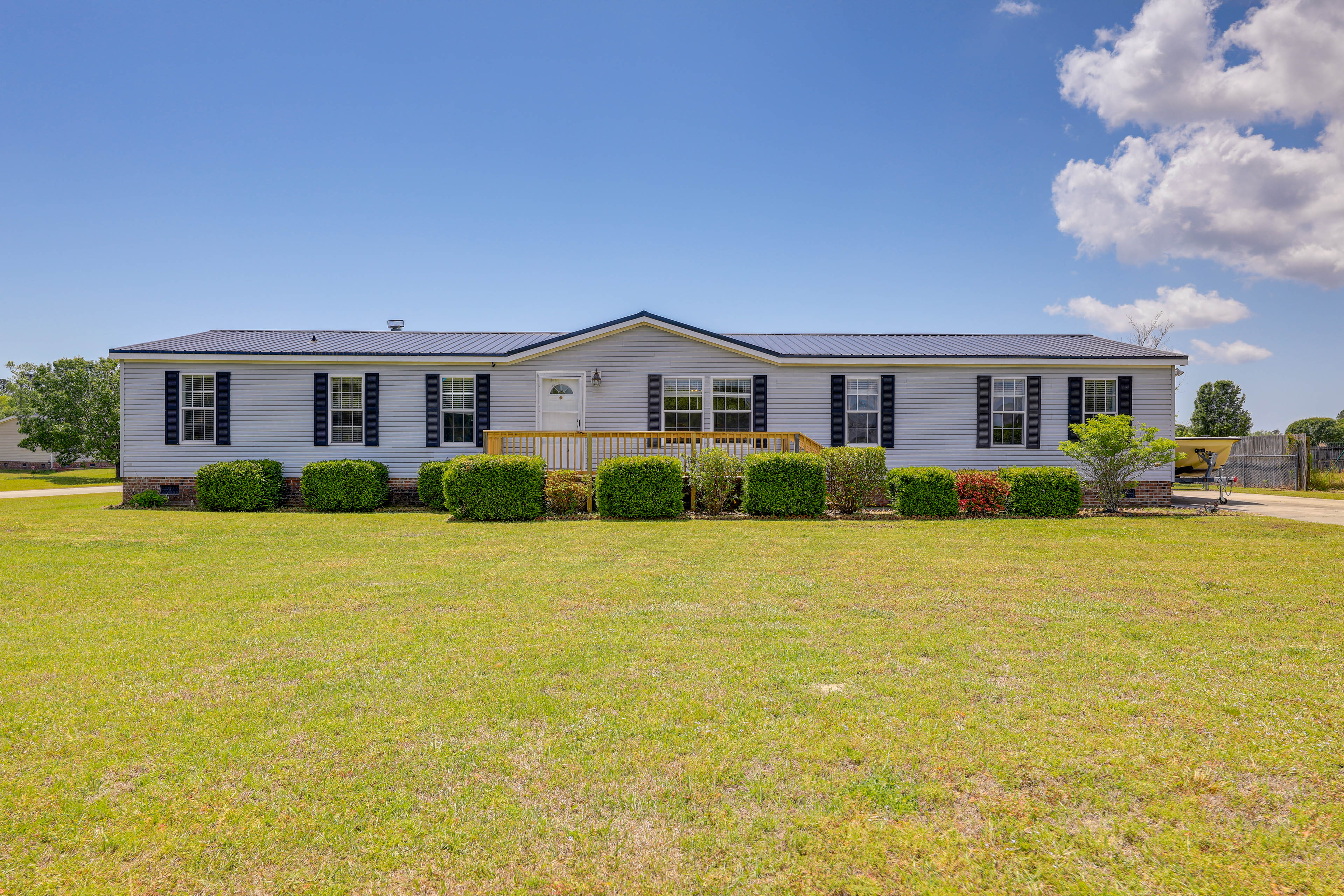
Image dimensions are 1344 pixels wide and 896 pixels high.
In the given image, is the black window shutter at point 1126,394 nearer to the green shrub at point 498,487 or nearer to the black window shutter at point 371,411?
the green shrub at point 498,487

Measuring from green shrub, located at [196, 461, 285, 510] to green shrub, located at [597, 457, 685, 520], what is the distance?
7810 mm

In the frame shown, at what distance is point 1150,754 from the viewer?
2.74 m

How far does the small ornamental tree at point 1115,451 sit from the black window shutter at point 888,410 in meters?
3.49

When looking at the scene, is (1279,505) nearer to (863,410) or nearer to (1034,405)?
(1034,405)

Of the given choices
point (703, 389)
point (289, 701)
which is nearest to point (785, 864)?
point (289, 701)

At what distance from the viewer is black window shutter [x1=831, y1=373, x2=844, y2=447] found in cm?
1469

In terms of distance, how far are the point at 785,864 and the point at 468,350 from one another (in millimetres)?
14299

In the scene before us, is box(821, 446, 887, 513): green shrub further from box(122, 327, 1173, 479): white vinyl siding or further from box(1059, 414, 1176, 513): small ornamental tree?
box(1059, 414, 1176, 513): small ornamental tree

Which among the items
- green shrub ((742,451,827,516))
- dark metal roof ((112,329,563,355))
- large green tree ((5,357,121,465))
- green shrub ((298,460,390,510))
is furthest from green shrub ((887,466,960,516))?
large green tree ((5,357,121,465))

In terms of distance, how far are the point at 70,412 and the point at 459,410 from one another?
27740 millimetres

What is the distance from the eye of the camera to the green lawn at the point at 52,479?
22547mm

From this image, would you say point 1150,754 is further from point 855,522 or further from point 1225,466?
point 1225,466

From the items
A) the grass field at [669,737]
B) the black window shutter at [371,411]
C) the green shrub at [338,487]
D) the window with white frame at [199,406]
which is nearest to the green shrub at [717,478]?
the grass field at [669,737]

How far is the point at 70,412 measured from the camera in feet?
96.2
